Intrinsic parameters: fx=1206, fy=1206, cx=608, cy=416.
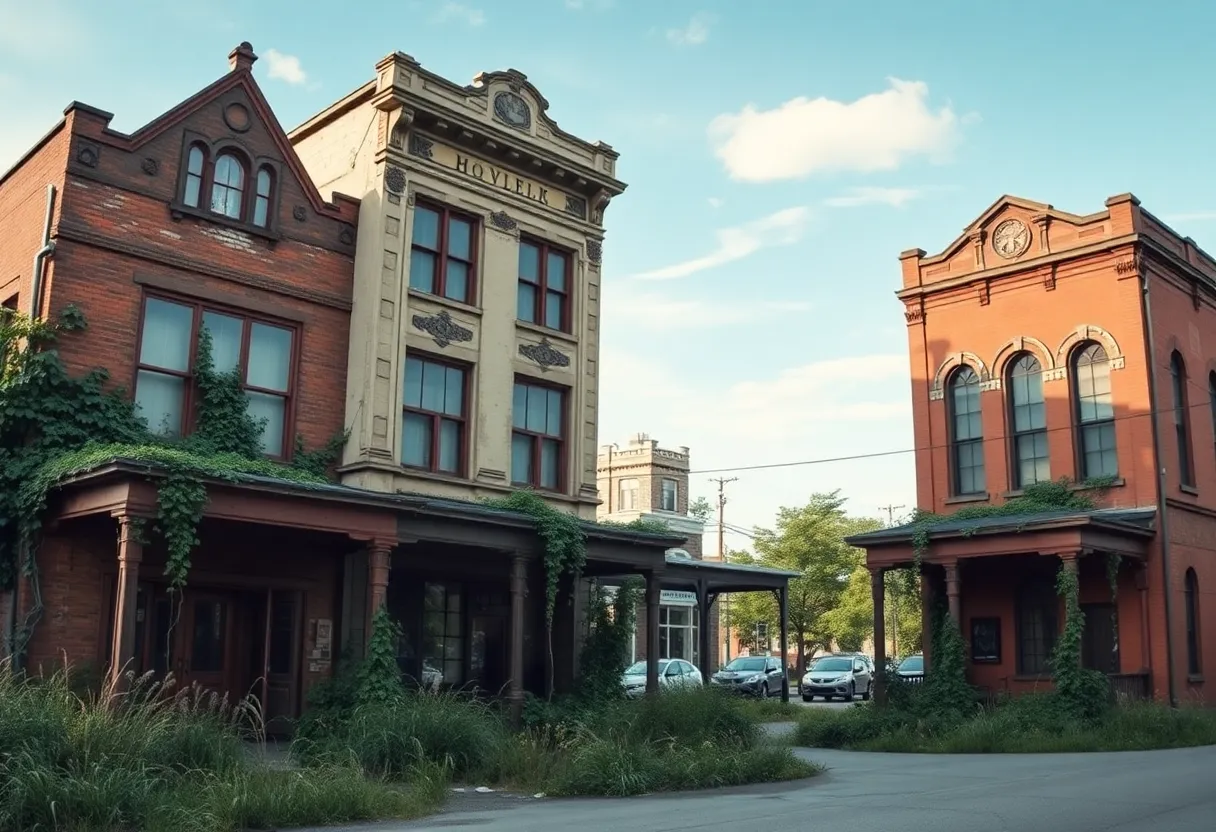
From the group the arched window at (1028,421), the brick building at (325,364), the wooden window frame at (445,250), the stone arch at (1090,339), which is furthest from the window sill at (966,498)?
the wooden window frame at (445,250)

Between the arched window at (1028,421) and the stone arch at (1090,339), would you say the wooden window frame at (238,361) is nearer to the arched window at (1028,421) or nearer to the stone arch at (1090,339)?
the arched window at (1028,421)

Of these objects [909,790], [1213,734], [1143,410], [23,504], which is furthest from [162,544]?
[1143,410]

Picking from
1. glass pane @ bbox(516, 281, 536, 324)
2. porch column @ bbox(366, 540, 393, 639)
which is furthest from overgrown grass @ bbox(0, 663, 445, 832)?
glass pane @ bbox(516, 281, 536, 324)

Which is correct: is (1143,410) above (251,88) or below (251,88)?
below

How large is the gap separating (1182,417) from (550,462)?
14442 millimetres

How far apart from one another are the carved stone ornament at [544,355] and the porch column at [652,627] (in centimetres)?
439

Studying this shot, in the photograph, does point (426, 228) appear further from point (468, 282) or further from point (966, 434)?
point (966, 434)

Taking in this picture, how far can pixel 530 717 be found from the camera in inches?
771

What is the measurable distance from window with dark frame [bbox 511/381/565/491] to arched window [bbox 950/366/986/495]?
33.8 feet

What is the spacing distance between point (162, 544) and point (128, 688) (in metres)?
2.92

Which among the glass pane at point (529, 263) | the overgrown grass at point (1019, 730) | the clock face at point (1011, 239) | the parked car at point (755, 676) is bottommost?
the overgrown grass at point (1019, 730)

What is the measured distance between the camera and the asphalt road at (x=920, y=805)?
35.7 feet

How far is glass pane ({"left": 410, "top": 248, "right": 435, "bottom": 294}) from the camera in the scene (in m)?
21.3

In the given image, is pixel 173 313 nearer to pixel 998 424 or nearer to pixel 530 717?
pixel 530 717
